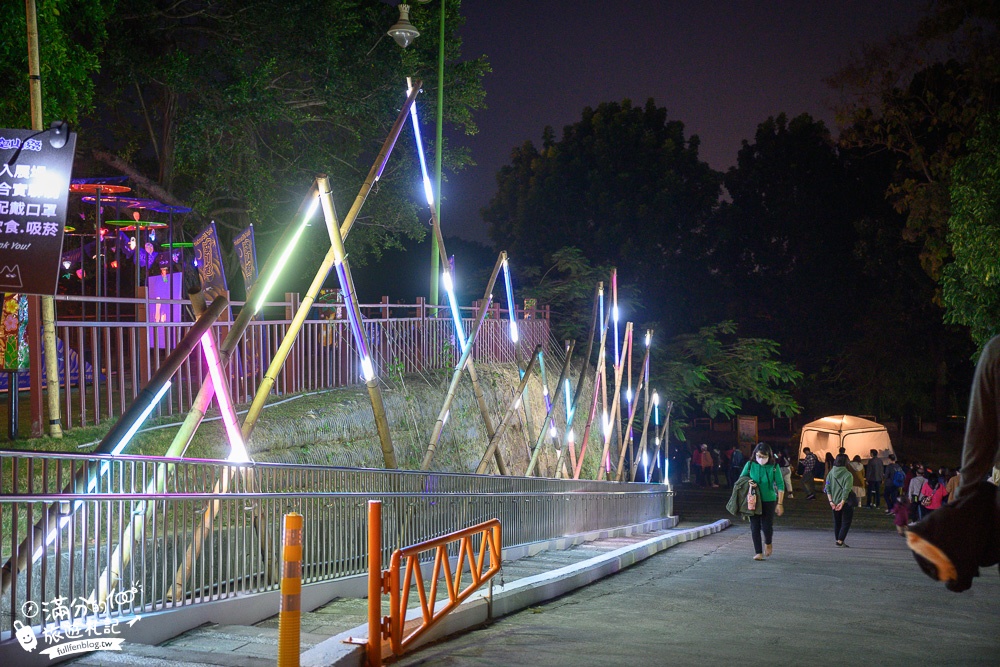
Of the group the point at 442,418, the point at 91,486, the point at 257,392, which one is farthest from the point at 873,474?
the point at 91,486

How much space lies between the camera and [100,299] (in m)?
10.1

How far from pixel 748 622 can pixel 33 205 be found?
7008 millimetres

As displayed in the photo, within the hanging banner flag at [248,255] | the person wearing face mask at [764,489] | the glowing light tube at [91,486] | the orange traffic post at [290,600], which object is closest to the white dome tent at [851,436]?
the person wearing face mask at [764,489]

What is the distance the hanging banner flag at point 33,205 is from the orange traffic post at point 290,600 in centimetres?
339

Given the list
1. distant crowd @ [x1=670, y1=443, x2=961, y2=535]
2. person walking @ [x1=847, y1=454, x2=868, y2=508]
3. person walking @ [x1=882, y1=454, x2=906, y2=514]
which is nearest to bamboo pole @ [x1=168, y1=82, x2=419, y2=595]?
distant crowd @ [x1=670, y1=443, x2=961, y2=535]

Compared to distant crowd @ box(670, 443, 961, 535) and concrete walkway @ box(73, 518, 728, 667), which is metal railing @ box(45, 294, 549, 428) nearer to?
concrete walkway @ box(73, 518, 728, 667)

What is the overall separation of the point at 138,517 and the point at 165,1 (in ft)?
49.7

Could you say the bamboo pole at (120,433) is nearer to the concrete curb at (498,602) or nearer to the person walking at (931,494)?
the concrete curb at (498,602)

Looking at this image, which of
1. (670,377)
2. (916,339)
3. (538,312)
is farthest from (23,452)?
(916,339)

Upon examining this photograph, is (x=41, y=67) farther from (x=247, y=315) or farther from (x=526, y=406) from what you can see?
(x=526, y=406)

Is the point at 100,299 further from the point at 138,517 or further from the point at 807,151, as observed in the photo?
the point at 807,151

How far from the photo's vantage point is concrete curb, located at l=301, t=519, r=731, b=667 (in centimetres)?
607

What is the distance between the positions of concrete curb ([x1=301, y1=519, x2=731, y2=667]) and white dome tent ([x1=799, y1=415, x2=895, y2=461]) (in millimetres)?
27179

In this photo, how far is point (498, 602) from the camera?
28.6ft
